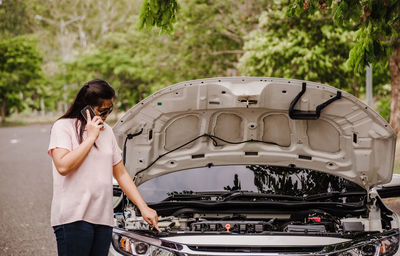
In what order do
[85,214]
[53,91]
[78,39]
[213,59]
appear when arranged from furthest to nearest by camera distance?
[78,39], [53,91], [213,59], [85,214]

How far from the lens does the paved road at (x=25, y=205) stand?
248 inches

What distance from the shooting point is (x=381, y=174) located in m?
4.17

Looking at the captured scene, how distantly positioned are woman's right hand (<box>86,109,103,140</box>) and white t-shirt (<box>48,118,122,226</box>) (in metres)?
0.10

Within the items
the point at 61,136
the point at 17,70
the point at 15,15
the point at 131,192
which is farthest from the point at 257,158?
the point at 15,15

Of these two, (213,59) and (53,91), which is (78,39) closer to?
(53,91)

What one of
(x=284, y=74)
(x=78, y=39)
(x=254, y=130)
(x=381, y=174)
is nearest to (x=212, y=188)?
(x=254, y=130)

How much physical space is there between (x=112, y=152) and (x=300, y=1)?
2.84 m

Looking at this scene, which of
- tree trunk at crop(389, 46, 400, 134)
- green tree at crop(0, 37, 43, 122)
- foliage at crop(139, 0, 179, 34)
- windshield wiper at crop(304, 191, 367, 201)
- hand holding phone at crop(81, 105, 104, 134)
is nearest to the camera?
hand holding phone at crop(81, 105, 104, 134)

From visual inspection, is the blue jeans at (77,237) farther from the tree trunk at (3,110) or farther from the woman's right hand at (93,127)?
the tree trunk at (3,110)

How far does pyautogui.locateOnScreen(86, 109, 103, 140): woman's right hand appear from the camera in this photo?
287cm

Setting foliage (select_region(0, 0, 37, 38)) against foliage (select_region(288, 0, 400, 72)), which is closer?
foliage (select_region(288, 0, 400, 72))

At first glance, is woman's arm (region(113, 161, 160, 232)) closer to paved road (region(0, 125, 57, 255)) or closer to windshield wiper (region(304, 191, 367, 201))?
windshield wiper (region(304, 191, 367, 201))

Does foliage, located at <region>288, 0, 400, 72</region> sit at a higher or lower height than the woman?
higher

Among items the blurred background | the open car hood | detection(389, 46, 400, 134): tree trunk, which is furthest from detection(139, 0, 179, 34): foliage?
detection(389, 46, 400, 134): tree trunk
